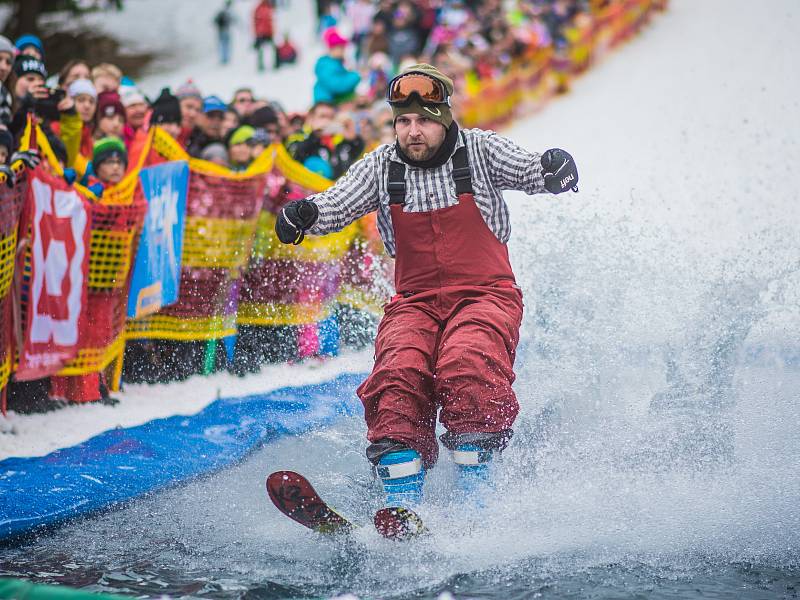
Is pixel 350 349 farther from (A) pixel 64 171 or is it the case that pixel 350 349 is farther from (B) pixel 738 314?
(B) pixel 738 314

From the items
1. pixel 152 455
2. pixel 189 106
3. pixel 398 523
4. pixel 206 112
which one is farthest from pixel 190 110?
pixel 398 523

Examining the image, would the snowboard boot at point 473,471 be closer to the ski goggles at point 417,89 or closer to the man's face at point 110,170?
the ski goggles at point 417,89

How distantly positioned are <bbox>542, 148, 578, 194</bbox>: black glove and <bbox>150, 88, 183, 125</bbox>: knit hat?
4.22 metres

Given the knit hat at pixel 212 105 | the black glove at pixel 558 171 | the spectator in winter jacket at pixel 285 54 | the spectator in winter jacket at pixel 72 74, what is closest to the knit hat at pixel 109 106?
the spectator in winter jacket at pixel 72 74

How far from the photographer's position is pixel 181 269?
6949 mm

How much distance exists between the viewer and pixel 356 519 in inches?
163

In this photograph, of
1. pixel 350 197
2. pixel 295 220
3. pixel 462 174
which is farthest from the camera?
pixel 350 197

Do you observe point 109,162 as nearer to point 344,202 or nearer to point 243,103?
point 344,202

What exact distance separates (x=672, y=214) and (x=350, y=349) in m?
5.31

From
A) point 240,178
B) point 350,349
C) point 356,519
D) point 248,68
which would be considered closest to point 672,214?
point 350,349

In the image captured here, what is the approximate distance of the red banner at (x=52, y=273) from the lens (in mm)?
5652

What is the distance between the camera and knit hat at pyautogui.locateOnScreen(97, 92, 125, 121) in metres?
7.28

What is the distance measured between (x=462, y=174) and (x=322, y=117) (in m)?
5.85

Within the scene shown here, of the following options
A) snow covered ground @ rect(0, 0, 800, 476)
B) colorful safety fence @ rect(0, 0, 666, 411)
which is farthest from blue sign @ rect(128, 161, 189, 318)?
snow covered ground @ rect(0, 0, 800, 476)
